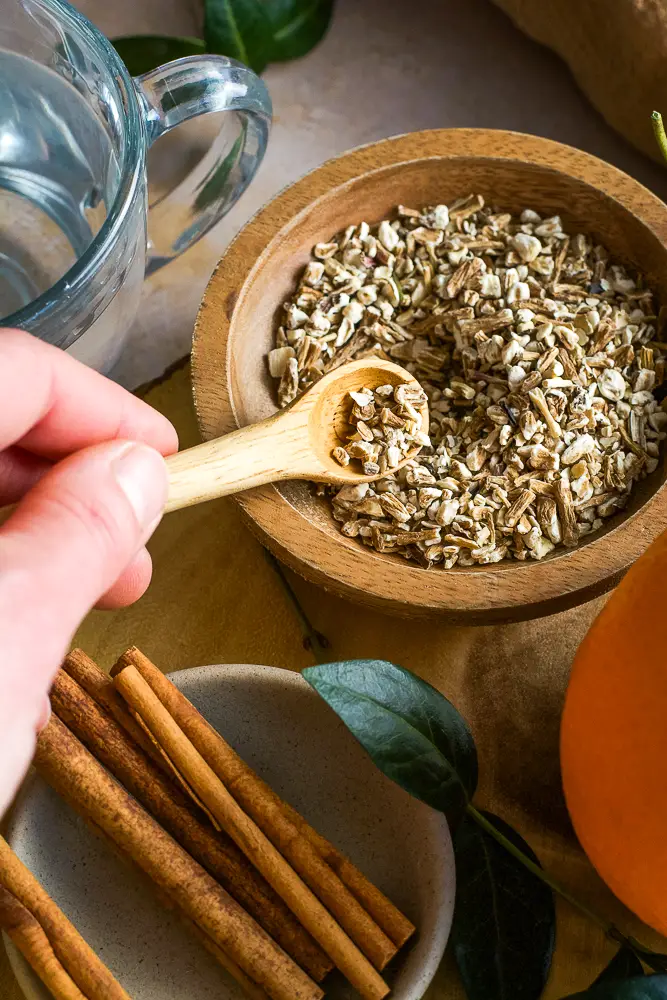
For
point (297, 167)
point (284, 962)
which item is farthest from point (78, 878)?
point (297, 167)

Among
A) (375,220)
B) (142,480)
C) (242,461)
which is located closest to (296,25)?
(375,220)

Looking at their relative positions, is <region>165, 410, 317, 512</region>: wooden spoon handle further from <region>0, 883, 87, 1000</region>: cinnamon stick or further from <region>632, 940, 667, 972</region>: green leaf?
<region>632, 940, 667, 972</region>: green leaf

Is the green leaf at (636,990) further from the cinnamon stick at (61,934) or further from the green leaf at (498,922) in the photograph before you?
the cinnamon stick at (61,934)

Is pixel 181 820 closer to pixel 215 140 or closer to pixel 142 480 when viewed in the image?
pixel 142 480

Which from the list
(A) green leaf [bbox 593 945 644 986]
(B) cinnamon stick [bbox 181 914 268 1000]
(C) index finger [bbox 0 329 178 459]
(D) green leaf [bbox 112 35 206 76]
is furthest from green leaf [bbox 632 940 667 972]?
(D) green leaf [bbox 112 35 206 76]

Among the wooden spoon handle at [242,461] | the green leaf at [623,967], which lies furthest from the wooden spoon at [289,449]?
the green leaf at [623,967]

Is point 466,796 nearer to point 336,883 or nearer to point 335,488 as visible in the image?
point 336,883
